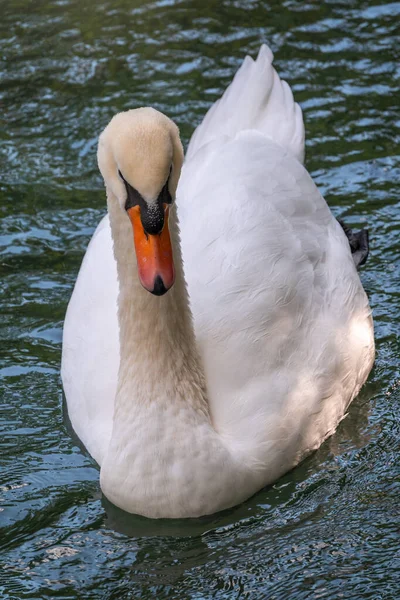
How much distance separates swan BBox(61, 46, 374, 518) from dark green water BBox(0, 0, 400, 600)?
0.20m

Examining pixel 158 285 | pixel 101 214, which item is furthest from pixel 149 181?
pixel 101 214

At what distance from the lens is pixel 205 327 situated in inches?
244

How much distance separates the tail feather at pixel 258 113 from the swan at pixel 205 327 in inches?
27.1

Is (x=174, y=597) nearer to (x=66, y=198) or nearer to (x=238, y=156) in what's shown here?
(x=238, y=156)

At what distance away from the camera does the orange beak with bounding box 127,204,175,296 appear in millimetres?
5031

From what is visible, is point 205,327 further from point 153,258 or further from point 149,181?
point 149,181

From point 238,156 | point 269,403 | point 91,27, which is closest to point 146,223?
point 269,403

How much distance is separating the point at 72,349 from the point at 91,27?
18.4 feet

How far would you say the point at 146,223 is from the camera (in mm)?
5078

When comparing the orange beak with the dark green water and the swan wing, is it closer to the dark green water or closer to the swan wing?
the swan wing

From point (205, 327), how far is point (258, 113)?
252cm

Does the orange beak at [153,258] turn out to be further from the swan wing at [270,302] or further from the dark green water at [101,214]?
the dark green water at [101,214]

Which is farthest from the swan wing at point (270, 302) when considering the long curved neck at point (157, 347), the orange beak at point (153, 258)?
the orange beak at point (153, 258)

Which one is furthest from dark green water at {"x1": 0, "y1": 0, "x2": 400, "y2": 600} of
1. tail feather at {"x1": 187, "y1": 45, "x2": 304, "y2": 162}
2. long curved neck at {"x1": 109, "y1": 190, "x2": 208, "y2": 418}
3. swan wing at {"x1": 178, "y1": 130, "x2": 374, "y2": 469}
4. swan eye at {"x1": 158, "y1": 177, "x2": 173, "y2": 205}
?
swan eye at {"x1": 158, "y1": 177, "x2": 173, "y2": 205}
